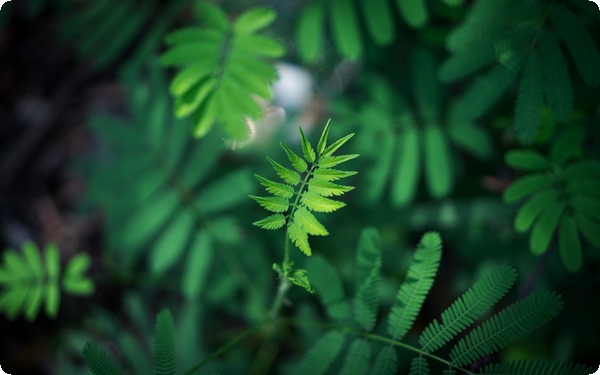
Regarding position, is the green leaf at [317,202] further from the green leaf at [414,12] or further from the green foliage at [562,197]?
the green leaf at [414,12]

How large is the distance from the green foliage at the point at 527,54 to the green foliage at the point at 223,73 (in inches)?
34.0

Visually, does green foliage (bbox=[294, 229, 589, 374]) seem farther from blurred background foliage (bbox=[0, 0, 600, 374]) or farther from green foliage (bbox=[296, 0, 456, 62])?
green foliage (bbox=[296, 0, 456, 62])

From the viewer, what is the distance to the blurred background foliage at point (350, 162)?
6.50 feet

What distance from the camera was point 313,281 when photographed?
2.04m

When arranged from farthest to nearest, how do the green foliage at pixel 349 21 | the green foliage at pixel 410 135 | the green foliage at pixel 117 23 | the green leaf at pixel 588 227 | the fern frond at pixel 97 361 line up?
the green foliage at pixel 117 23, the green foliage at pixel 410 135, the green foliage at pixel 349 21, the green leaf at pixel 588 227, the fern frond at pixel 97 361

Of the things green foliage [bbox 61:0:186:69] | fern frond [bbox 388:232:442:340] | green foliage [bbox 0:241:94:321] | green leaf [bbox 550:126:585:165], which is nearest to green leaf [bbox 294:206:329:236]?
fern frond [bbox 388:232:442:340]

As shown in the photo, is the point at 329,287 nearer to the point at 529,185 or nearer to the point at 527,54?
the point at 529,185

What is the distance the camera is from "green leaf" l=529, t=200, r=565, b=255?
6.32 feet

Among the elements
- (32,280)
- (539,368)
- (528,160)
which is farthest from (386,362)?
(32,280)

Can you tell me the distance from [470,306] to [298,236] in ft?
2.26

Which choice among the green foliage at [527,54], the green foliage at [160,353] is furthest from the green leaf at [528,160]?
the green foliage at [160,353]

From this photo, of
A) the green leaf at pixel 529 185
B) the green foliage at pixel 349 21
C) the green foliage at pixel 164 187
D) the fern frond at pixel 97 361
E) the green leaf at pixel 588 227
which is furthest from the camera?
the green foliage at pixel 164 187

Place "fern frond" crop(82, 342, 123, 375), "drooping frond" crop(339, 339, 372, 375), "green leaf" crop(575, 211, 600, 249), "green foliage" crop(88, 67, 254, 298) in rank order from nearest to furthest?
1. "fern frond" crop(82, 342, 123, 375)
2. "drooping frond" crop(339, 339, 372, 375)
3. "green leaf" crop(575, 211, 600, 249)
4. "green foliage" crop(88, 67, 254, 298)

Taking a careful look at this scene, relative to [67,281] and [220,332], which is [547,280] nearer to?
[220,332]
